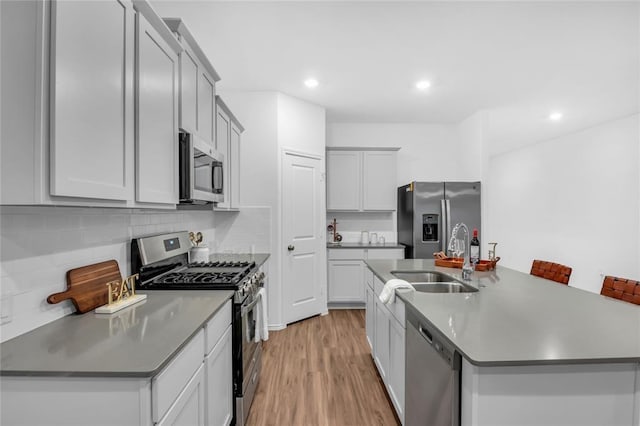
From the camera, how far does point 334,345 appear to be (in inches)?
124

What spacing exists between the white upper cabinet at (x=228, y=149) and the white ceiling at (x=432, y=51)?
1.83 ft

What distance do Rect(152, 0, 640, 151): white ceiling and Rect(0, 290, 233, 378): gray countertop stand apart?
202 centimetres

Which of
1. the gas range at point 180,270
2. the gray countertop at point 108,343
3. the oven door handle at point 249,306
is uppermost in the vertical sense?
the gas range at point 180,270

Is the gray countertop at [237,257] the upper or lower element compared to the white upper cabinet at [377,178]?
lower

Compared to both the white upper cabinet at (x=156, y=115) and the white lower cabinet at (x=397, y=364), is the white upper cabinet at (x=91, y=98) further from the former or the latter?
the white lower cabinet at (x=397, y=364)

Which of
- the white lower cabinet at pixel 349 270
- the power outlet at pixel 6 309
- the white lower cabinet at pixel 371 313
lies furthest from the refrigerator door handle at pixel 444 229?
the power outlet at pixel 6 309

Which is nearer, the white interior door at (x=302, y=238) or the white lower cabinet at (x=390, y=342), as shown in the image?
the white lower cabinet at (x=390, y=342)

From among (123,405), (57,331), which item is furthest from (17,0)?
(123,405)

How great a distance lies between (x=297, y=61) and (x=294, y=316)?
279cm

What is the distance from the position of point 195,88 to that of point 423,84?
8.06 ft

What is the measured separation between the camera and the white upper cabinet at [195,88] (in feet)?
5.86

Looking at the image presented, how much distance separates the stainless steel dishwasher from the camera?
1133mm

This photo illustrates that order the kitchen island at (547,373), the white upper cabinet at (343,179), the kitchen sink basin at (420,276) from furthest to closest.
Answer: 1. the white upper cabinet at (343,179)
2. the kitchen sink basin at (420,276)
3. the kitchen island at (547,373)

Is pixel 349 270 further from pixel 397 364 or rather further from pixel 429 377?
pixel 429 377
